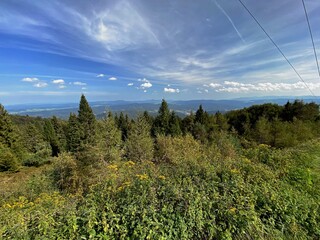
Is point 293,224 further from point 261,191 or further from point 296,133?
point 296,133

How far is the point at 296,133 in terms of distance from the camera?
2102 centimetres

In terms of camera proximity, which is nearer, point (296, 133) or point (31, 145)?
point (296, 133)

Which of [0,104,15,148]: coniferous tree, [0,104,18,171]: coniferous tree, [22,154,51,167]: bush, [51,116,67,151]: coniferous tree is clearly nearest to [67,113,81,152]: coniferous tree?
[22,154,51,167]: bush

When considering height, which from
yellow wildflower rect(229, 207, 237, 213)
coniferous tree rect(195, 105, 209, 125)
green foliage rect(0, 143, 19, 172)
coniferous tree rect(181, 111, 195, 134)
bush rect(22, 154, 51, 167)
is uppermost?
yellow wildflower rect(229, 207, 237, 213)

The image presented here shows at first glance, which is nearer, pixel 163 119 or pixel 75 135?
pixel 75 135

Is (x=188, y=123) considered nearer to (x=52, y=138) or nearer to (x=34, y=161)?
(x=34, y=161)

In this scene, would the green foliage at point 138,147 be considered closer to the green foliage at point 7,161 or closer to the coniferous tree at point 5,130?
the green foliage at point 7,161

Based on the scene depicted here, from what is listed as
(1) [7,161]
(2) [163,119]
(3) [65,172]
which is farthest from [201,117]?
(1) [7,161]

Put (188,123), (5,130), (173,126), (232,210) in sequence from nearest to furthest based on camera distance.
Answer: (232,210) → (5,130) → (173,126) → (188,123)

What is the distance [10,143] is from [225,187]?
29515 millimetres

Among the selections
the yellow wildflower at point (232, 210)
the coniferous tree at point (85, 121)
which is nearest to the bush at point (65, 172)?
the yellow wildflower at point (232, 210)

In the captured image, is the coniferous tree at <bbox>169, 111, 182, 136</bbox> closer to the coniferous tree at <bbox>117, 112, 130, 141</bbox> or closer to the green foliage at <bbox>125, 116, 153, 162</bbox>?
the coniferous tree at <bbox>117, 112, 130, 141</bbox>

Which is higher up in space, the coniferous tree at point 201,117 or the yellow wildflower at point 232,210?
the yellow wildflower at point 232,210

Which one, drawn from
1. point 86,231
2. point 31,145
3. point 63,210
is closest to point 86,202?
point 63,210
